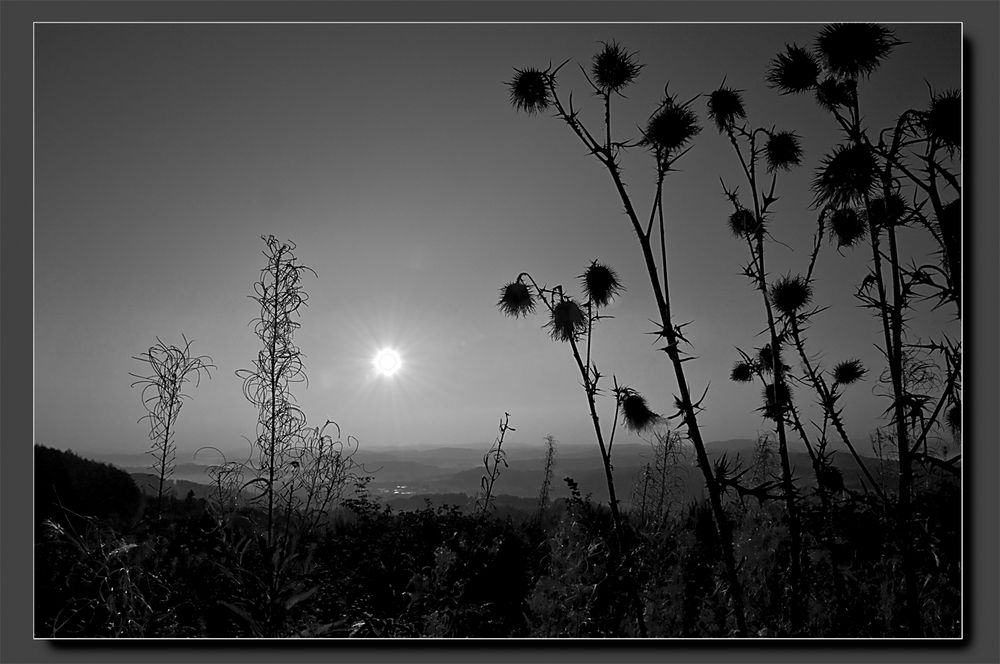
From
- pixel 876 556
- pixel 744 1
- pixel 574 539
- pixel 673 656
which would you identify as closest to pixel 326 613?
pixel 574 539

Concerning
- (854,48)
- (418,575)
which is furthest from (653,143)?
(418,575)

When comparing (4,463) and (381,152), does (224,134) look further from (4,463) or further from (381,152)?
(4,463)

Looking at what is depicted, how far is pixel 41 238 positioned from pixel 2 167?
1.38 feet

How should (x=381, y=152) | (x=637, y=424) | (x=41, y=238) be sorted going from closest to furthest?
1. (x=637, y=424)
2. (x=41, y=238)
3. (x=381, y=152)

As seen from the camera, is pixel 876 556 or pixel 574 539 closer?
pixel 876 556

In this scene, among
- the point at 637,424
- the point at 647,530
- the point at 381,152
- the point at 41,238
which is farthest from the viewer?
the point at 647,530

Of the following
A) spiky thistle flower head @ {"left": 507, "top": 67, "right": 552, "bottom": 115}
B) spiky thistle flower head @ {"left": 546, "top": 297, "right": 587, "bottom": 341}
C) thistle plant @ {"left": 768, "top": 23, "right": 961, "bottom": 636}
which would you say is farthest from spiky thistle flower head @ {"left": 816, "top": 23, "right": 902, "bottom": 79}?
spiky thistle flower head @ {"left": 546, "top": 297, "right": 587, "bottom": 341}

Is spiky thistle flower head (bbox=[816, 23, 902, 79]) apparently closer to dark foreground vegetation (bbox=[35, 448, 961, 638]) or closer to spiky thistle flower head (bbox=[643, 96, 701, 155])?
spiky thistle flower head (bbox=[643, 96, 701, 155])

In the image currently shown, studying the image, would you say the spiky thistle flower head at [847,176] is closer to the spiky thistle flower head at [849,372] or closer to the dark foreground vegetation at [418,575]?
the spiky thistle flower head at [849,372]

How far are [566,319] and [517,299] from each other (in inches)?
10.1

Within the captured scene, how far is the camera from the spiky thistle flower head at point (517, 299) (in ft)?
10.6

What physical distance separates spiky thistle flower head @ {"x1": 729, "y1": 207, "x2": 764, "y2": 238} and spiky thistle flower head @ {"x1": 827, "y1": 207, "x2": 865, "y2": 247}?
441 mm

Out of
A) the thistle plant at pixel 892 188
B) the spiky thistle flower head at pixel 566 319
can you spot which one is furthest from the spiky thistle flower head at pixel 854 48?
the spiky thistle flower head at pixel 566 319

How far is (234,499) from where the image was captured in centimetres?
313
